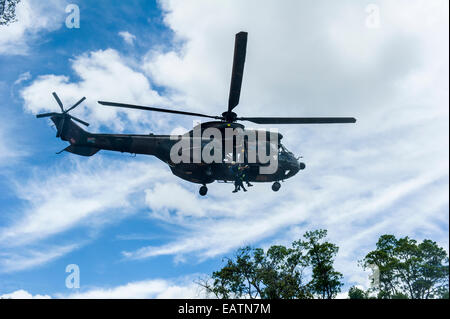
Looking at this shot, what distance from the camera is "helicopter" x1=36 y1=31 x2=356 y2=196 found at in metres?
21.1

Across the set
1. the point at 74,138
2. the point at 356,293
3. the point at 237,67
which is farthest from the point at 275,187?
the point at 356,293

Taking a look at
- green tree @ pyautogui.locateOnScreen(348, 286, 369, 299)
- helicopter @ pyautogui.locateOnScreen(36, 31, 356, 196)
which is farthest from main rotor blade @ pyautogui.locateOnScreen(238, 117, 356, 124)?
green tree @ pyautogui.locateOnScreen(348, 286, 369, 299)

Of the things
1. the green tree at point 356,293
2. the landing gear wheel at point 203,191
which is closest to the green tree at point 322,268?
the green tree at point 356,293

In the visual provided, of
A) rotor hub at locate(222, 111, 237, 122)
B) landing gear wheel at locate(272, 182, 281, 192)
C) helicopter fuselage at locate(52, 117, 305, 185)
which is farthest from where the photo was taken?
landing gear wheel at locate(272, 182, 281, 192)

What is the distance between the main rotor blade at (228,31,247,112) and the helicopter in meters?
0.75

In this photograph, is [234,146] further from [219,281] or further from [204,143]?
[219,281]

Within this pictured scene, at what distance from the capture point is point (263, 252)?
37750 millimetres

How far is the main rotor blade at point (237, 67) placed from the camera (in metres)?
16.5

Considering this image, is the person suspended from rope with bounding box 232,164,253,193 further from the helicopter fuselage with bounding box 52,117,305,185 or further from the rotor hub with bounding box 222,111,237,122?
the rotor hub with bounding box 222,111,237,122

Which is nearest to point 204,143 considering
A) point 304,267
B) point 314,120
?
point 314,120

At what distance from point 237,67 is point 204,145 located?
5990 mm

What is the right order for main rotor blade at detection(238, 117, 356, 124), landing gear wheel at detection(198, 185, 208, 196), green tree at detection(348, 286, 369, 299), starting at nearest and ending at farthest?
main rotor blade at detection(238, 117, 356, 124) < landing gear wheel at detection(198, 185, 208, 196) < green tree at detection(348, 286, 369, 299)
